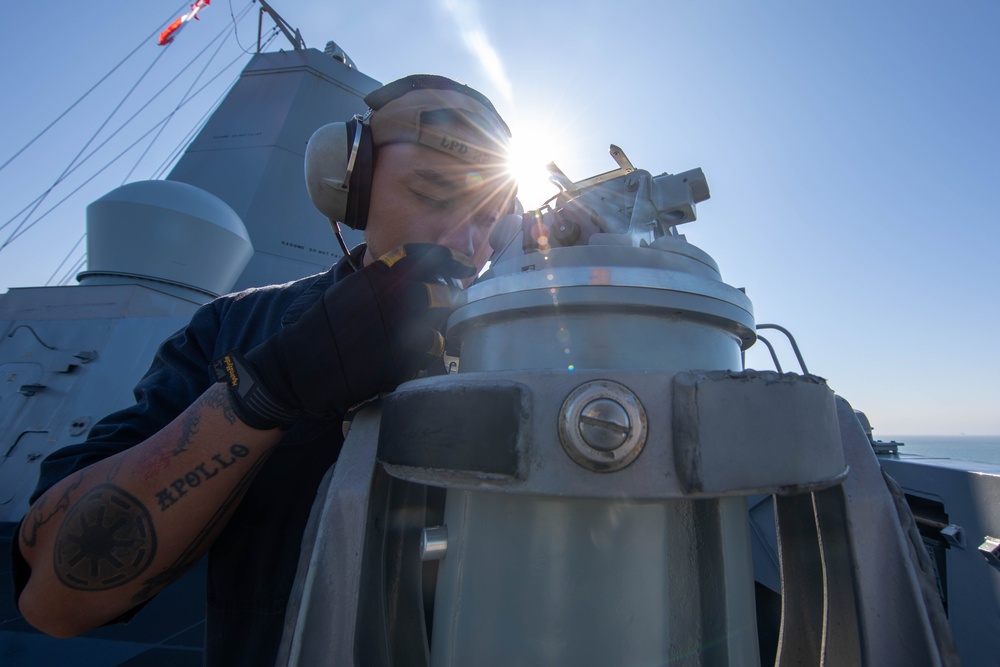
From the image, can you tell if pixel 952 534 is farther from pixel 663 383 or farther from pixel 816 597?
pixel 663 383

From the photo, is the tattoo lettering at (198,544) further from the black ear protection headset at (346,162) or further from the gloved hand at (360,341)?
the black ear protection headset at (346,162)

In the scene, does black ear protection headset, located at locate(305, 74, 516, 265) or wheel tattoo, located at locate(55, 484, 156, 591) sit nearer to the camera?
wheel tattoo, located at locate(55, 484, 156, 591)

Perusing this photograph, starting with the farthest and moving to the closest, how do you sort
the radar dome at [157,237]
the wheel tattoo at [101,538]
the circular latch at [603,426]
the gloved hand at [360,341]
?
the radar dome at [157,237] < the wheel tattoo at [101,538] < the gloved hand at [360,341] < the circular latch at [603,426]

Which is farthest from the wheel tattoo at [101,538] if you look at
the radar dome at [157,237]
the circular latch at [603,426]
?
the radar dome at [157,237]

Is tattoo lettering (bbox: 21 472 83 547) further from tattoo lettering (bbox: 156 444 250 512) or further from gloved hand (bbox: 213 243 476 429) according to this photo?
gloved hand (bbox: 213 243 476 429)

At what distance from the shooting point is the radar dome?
472 cm

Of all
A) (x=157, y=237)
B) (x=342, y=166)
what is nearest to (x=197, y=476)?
(x=342, y=166)

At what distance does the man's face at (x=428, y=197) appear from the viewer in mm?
913

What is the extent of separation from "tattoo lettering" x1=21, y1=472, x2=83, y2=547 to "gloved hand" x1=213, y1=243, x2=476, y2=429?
42cm

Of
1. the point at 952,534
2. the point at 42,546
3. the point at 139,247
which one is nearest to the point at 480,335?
the point at 42,546

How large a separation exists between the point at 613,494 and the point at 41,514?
105 centimetres

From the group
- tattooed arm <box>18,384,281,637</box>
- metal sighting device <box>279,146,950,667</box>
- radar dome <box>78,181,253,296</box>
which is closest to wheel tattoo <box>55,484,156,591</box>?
tattooed arm <box>18,384,281,637</box>

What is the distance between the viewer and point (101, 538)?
0.80m

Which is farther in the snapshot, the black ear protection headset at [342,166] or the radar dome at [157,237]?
the radar dome at [157,237]
